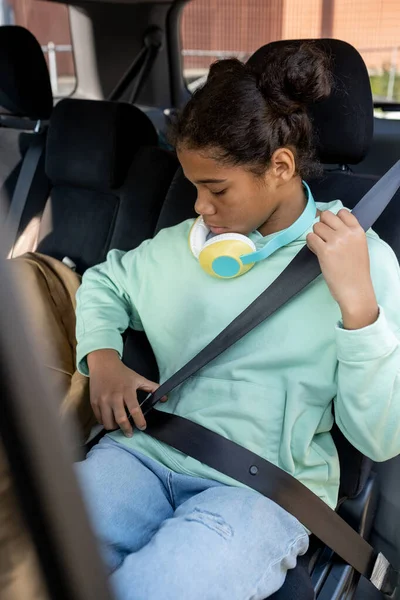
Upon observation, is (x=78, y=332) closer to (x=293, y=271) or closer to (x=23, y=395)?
(x=293, y=271)

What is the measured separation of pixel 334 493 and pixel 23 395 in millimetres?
897

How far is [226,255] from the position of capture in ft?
4.01

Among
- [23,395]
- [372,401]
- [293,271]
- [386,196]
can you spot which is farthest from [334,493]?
[23,395]

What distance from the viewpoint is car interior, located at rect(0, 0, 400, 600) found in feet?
4.62

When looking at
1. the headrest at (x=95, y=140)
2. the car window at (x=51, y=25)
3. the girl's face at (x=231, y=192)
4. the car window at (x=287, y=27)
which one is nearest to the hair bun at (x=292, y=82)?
the girl's face at (x=231, y=192)

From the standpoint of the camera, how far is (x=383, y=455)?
1169 mm

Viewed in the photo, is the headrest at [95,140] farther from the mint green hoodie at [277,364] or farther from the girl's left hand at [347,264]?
the girl's left hand at [347,264]

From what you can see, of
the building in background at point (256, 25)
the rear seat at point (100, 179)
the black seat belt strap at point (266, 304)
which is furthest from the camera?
the building in background at point (256, 25)

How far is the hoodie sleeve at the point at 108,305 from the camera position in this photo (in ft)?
4.42

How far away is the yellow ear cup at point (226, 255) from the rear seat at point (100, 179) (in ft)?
2.15

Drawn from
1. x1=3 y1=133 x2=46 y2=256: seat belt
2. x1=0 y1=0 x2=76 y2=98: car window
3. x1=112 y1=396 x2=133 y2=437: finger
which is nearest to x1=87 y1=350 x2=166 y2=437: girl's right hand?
x1=112 y1=396 x2=133 y2=437: finger

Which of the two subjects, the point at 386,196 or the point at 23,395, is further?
the point at 386,196

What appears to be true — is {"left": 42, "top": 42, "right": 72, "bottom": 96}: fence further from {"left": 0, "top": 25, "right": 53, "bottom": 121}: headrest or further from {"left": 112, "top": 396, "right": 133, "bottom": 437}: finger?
{"left": 112, "top": 396, "right": 133, "bottom": 437}: finger

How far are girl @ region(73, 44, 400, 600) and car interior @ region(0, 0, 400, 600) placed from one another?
144 millimetres
